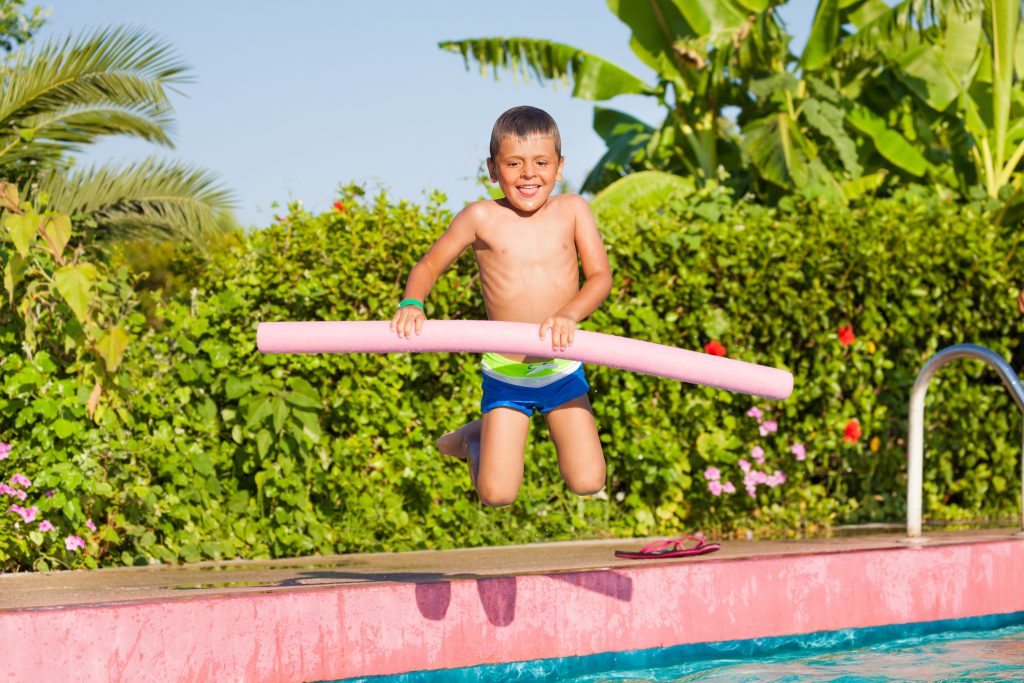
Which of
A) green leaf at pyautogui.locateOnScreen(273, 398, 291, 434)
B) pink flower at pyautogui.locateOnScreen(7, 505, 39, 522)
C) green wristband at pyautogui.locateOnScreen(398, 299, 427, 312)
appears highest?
green wristband at pyautogui.locateOnScreen(398, 299, 427, 312)

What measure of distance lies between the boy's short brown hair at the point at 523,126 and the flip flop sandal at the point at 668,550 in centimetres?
255

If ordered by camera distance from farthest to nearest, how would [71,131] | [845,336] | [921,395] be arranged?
1. [71,131]
2. [845,336]
3. [921,395]

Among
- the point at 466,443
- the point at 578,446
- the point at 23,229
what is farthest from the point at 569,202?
the point at 23,229

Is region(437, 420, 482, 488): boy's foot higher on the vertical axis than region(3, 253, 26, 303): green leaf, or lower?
lower

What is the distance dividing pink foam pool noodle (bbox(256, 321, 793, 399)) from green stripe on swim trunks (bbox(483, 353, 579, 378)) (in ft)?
1.51

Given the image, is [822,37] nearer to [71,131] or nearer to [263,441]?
[71,131]

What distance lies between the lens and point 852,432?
7.76m

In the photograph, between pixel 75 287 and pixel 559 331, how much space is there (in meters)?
3.06

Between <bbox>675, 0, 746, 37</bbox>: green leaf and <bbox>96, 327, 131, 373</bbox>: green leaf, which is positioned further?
<bbox>675, 0, 746, 37</bbox>: green leaf

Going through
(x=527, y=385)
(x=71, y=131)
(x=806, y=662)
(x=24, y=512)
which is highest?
(x=71, y=131)

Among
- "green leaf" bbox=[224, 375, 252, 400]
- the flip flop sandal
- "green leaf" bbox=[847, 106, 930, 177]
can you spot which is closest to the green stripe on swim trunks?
the flip flop sandal

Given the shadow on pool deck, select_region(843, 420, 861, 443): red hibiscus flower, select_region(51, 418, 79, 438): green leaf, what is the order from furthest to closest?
select_region(843, 420, 861, 443): red hibiscus flower < select_region(51, 418, 79, 438): green leaf < the shadow on pool deck

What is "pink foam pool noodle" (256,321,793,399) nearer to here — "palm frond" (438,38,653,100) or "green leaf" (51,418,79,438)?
"green leaf" (51,418,79,438)

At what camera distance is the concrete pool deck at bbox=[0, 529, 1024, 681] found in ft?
13.6
